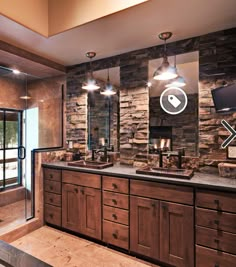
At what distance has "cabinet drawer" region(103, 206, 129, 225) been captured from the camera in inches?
88.5

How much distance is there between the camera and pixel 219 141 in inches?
88.5

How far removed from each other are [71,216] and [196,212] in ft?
5.24

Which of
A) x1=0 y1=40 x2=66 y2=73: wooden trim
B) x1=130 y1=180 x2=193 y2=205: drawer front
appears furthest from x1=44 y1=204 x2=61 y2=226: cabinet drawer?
x1=0 y1=40 x2=66 y2=73: wooden trim

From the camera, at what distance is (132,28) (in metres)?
2.14

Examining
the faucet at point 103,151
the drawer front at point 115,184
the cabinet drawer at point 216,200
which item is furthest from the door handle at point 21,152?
the cabinet drawer at point 216,200

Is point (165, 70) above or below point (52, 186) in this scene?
above

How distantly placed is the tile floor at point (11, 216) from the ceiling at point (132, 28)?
235cm

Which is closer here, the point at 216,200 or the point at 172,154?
the point at 216,200

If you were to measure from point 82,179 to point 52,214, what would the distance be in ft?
2.61

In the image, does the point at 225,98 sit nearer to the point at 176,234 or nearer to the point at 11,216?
the point at 176,234

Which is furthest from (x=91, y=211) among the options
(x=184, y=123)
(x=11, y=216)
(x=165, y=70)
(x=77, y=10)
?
(x=77, y=10)

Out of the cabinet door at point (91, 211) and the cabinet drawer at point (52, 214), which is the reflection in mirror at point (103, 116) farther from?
the cabinet drawer at point (52, 214)

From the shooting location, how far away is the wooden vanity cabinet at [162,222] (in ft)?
6.27

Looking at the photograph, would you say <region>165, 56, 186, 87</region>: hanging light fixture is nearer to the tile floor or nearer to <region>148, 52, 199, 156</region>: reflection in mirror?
<region>148, 52, 199, 156</region>: reflection in mirror
